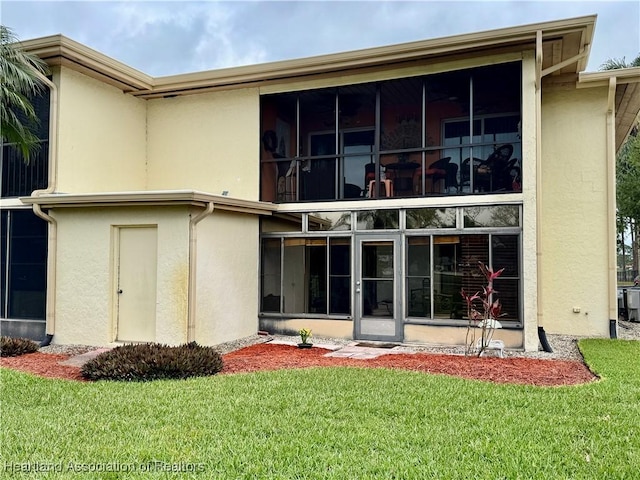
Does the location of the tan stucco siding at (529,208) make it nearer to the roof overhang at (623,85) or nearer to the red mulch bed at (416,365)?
the red mulch bed at (416,365)

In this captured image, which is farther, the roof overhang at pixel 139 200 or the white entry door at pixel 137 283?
the white entry door at pixel 137 283

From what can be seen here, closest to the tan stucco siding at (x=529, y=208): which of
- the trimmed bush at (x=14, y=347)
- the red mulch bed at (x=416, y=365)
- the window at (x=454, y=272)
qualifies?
the window at (x=454, y=272)

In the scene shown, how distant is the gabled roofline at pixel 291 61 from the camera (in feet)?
30.0

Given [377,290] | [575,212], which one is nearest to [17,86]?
[377,290]

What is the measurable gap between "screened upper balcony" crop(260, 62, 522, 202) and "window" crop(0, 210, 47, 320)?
472 cm

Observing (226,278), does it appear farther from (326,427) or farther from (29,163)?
(326,427)

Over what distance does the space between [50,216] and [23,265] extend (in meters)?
1.37

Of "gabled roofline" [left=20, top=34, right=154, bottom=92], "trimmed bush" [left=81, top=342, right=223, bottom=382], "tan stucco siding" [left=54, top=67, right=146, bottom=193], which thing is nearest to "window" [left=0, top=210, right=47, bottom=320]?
"tan stucco siding" [left=54, top=67, right=146, bottom=193]

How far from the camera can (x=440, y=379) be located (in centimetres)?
660

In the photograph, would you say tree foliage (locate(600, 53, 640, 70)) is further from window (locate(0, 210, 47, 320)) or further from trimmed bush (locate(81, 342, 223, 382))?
window (locate(0, 210, 47, 320))

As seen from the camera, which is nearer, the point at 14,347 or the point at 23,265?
the point at 14,347

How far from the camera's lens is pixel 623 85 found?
1098 cm

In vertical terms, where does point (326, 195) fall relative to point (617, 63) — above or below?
below

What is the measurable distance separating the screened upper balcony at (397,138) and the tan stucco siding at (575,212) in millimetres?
2235
